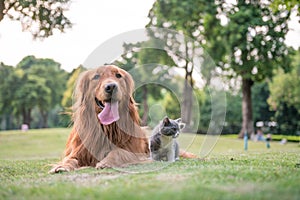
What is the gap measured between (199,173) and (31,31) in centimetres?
557

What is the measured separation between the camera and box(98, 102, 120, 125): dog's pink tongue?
6.66m

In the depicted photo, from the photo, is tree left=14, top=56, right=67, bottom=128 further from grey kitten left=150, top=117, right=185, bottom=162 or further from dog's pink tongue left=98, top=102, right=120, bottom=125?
dog's pink tongue left=98, top=102, right=120, bottom=125

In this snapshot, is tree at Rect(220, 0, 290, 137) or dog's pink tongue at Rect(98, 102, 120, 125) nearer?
dog's pink tongue at Rect(98, 102, 120, 125)

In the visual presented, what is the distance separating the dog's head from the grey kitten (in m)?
1.01

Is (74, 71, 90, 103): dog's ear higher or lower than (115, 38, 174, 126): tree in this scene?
lower

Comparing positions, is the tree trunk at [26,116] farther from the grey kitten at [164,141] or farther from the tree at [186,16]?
the grey kitten at [164,141]

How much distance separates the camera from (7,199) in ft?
14.7

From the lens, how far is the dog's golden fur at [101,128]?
264 inches

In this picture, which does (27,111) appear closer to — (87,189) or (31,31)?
(31,31)

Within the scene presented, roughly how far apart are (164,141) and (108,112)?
1378 millimetres

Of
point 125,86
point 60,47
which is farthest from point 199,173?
point 60,47

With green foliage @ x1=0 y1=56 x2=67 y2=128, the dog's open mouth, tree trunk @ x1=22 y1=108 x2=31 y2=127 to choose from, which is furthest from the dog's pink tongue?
tree trunk @ x1=22 y1=108 x2=31 y2=127

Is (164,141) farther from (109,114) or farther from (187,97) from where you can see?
(187,97)

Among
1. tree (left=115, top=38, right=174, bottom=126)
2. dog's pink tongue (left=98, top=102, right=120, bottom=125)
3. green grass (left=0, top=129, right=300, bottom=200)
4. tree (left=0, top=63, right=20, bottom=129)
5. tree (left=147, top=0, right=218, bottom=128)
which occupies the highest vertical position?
tree (left=147, top=0, right=218, bottom=128)
